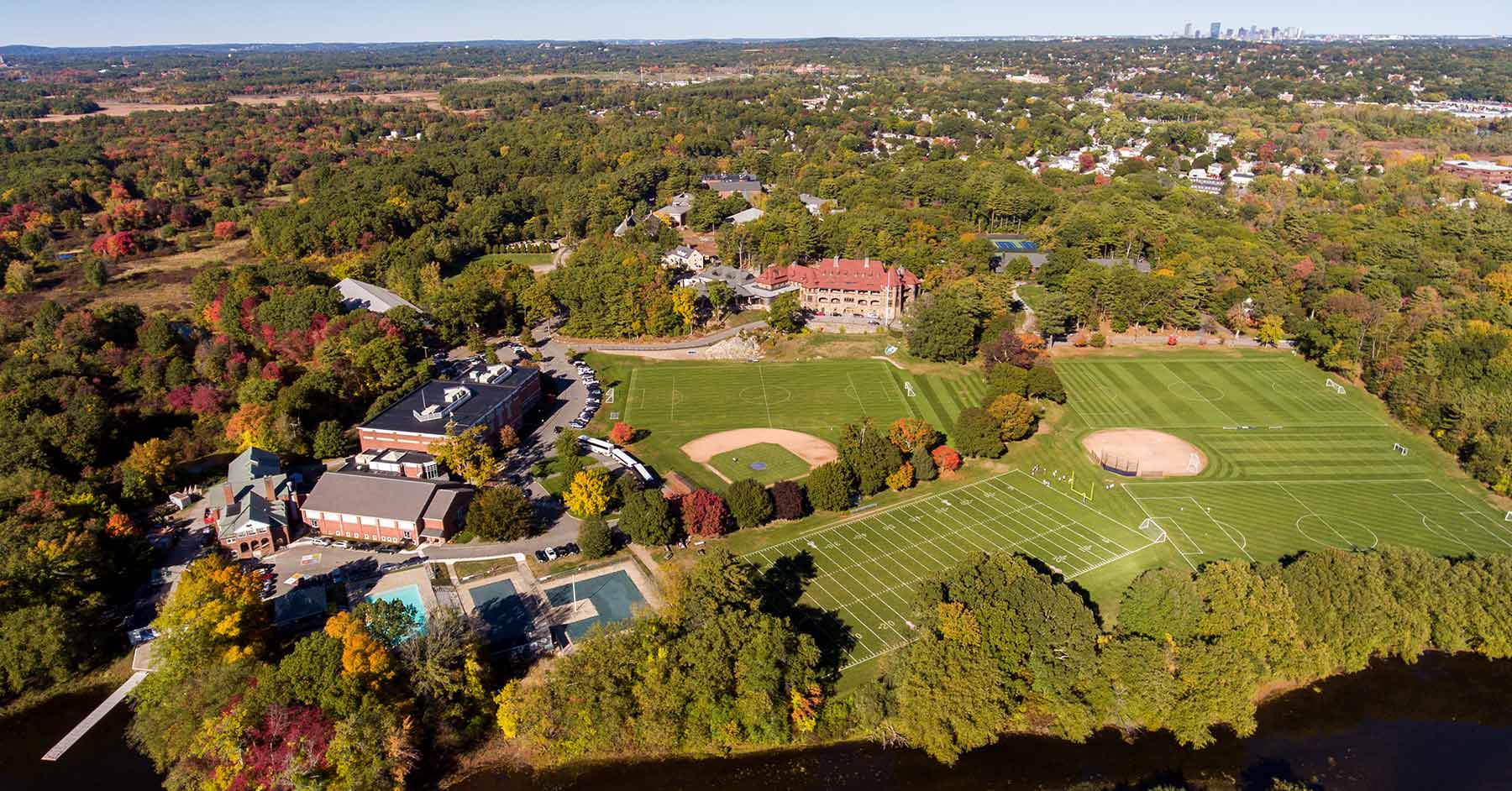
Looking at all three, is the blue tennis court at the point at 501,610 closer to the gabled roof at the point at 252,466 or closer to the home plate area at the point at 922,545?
the home plate area at the point at 922,545

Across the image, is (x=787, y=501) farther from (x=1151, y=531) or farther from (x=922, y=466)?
(x=1151, y=531)

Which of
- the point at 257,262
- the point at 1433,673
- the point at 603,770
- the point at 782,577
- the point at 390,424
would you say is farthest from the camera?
the point at 257,262

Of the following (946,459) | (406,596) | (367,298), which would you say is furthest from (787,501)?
(367,298)

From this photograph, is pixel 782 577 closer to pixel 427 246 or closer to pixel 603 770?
pixel 603 770

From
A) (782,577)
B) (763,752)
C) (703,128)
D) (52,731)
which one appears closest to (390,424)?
(52,731)

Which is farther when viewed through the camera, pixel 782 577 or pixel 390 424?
pixel 390 424

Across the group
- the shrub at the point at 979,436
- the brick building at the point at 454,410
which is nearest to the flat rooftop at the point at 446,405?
the brick building at the point at 454,410
